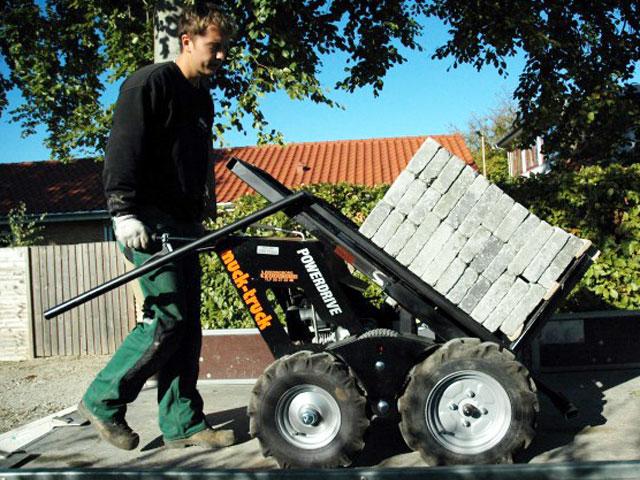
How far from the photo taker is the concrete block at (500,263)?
11.3ft

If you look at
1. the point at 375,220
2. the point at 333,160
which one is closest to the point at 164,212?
the point at 375,220

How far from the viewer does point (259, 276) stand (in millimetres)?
3574

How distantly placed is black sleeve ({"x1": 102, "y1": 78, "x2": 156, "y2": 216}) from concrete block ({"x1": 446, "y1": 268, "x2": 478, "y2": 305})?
182cm

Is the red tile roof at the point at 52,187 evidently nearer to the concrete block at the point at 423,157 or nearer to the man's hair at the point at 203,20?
the man's hair at the point at 203,20

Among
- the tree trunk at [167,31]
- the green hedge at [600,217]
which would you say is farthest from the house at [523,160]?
the tree trunk at [167,31]

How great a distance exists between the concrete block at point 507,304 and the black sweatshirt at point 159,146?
1887mm

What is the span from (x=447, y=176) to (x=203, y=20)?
1638 mm

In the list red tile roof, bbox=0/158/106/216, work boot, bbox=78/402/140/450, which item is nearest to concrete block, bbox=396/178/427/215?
work boot, bbox=78/402/140/450

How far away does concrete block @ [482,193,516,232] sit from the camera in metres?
3.45

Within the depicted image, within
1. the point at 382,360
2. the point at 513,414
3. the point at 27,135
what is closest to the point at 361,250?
the point at 382,360

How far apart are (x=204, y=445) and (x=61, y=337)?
668cm

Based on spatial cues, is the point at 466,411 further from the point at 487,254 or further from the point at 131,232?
the point at 131,232

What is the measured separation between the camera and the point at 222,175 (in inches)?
969

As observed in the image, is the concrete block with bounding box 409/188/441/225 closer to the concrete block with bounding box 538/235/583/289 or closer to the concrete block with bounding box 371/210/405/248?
the concrete block with bounding box 371/210/405/248
